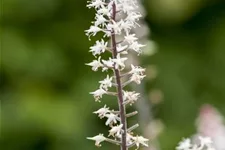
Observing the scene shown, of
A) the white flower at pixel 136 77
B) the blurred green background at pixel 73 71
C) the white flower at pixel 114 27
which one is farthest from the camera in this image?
the blurred green background at pixel 73 71

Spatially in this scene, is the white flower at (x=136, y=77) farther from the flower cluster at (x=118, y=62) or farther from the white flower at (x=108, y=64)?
the white flower at (x=108, y=64)

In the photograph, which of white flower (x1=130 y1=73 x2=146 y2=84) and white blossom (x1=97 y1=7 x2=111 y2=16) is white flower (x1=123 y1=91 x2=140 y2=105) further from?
white blossom (x1=97 y1=7 x2=111 y2=16)

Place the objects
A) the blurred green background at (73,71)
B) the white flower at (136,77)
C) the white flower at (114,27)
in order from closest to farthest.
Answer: the white flower at (114,27), the white flower at (136,77), the blurred green background at (73,71)

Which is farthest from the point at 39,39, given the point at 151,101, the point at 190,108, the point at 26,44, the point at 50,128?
the point at 151,101

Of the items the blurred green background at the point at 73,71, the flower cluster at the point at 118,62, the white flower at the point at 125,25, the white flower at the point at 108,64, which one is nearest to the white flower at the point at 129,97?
the flower cluster at the point at 118,62

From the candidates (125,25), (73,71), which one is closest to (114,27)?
(125,25)

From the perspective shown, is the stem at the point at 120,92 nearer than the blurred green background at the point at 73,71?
Yes

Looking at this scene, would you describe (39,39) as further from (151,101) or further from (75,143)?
(151,101)

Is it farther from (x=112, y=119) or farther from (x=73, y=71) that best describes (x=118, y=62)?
(x=73, y=71)
